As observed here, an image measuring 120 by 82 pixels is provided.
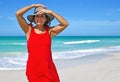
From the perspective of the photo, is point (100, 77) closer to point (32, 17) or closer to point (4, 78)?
point (4, 78)

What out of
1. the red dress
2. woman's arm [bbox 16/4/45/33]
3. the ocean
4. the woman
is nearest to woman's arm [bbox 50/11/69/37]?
the woman

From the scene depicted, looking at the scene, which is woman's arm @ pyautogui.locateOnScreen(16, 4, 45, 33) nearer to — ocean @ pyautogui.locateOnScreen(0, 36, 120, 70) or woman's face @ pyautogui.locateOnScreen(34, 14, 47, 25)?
woman's face @ pyautogui.locateOnScreen(34, 14, 47, 25)

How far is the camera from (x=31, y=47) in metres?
3.64

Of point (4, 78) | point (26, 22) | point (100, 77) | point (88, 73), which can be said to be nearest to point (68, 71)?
point (88, 73)

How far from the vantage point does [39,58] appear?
12.0 feet

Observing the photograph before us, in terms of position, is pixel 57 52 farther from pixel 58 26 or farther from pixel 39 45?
pixel 39 45

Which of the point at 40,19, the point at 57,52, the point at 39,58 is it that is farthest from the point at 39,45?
the point at 57,52

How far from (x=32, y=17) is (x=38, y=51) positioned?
43cm

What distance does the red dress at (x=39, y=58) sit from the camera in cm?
364

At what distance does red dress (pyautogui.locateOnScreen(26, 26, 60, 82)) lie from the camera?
12.0 feet

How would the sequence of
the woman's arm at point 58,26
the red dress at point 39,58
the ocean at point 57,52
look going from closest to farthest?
1. the red dress at point 39,58
2. the woman's arm at point 58,26
3. the ocean at point 57,52

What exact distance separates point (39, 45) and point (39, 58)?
0.15 meters

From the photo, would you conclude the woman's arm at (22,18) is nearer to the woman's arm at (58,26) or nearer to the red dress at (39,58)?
the red dress at (39,58)

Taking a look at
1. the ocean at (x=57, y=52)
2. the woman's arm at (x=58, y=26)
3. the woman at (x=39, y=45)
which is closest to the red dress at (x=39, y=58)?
the woman at (x=39, y=45)
